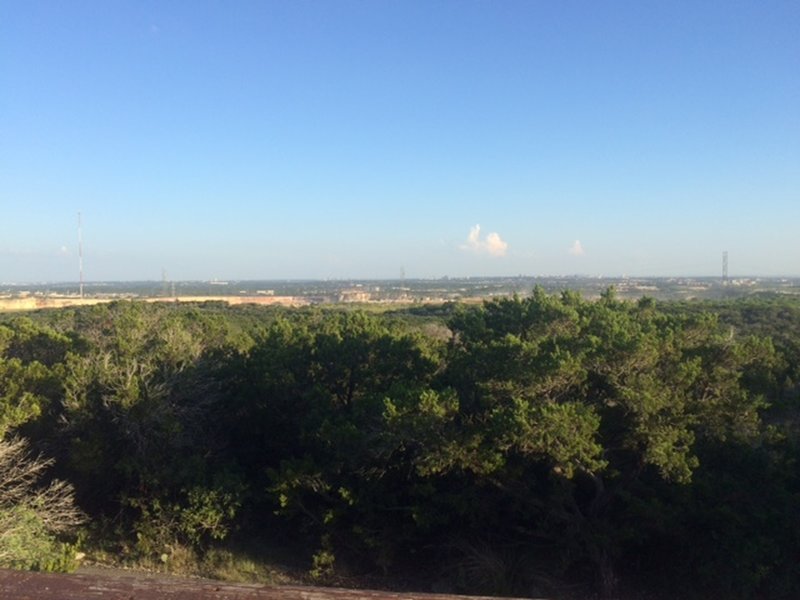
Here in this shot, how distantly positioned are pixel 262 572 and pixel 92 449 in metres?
5.50

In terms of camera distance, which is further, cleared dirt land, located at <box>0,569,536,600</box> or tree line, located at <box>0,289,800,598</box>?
tree line, located at <box>0,289,800,598</box>

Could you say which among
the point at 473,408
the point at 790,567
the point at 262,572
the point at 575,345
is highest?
the point at 575,345

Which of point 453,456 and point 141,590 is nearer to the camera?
point 141,590

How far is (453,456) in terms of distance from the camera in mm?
13359

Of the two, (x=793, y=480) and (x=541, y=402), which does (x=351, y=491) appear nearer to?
(x=541, y=402)

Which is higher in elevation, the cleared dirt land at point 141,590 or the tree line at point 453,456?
the cleared dirt land at point 141,590

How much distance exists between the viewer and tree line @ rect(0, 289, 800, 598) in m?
13.1

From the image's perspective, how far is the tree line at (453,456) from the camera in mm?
13102

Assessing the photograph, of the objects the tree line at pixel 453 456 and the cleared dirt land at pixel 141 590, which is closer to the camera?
the cleared dirt land at pixel 141 590

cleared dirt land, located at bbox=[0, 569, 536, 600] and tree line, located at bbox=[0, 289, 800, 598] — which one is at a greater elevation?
cleared dirt land, located at bbox=[0, 569, 536, 600]

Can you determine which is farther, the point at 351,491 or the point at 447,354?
the point at 447,354

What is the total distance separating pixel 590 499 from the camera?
50.9 feet

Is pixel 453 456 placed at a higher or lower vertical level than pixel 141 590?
lower

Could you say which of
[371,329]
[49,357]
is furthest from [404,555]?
[49,357]
